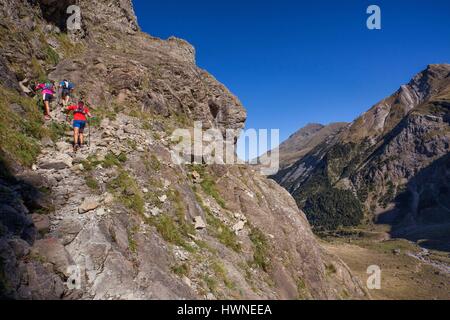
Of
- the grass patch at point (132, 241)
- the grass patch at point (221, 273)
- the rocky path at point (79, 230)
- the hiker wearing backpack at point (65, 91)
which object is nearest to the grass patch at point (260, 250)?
the grass patch at point (221, 273)

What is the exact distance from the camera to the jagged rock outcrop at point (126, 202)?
12672mm

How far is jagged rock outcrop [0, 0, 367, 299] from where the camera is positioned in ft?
41.6

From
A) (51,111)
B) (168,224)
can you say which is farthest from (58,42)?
(168,224)

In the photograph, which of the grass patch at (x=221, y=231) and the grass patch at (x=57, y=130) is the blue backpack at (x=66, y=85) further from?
the grass patch at (x=221, y=231)

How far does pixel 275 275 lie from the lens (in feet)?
71.3

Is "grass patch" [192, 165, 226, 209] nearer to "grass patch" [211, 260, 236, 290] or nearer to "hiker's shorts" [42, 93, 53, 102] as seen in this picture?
"grass patch" [211, 260, 236, 290]

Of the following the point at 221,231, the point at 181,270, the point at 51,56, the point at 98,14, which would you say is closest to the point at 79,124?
the point at 181,270

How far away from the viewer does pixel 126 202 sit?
16.5 meters

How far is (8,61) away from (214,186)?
15.8 meters

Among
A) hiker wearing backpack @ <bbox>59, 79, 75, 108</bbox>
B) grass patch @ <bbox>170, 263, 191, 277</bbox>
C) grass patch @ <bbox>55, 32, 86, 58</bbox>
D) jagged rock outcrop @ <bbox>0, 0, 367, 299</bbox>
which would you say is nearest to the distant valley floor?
jagged rock outcrop @ <bbox>0, 0, 367, 299</bbox>

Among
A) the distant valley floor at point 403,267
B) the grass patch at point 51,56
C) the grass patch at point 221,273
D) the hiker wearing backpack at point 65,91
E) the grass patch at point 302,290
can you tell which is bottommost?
the distant valley floor at point 403,267

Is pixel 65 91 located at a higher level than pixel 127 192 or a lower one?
higher

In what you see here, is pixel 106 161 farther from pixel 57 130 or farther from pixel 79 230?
pixel 79 230
